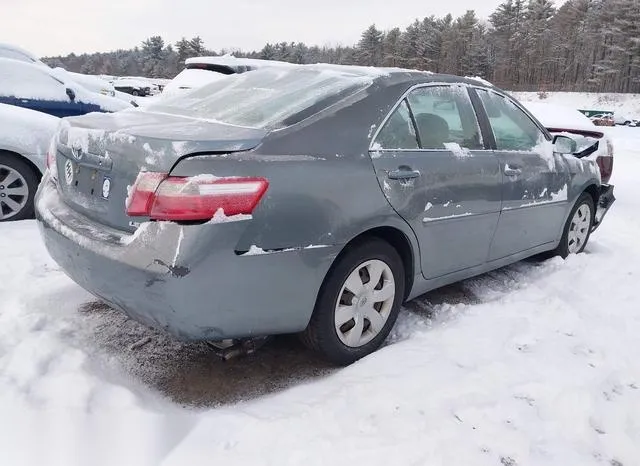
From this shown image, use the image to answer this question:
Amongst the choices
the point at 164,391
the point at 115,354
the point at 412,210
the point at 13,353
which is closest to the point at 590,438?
the point at 412,210

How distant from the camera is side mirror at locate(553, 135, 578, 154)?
14.3ft

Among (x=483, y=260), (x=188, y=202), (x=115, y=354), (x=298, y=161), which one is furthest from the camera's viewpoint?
(x=483, y=260)

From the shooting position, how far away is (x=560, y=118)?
26.1 ft

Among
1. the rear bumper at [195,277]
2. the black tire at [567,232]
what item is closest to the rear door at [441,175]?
the rear bumper at [195,277]

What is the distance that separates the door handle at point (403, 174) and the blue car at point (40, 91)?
604 centimetres

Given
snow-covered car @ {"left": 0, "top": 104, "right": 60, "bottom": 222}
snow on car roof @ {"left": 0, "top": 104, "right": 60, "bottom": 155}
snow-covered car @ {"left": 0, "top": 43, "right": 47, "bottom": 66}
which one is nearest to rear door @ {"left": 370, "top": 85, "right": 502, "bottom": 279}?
snow on car roof @ {"left": 0, "top": 104, "right": 60, "bottom": 155}

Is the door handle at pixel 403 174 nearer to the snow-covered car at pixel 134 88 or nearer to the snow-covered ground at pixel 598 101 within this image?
the snow-covered car at pixel 134 88

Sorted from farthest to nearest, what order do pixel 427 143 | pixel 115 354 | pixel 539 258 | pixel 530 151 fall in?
pixel 539 258 < pixel 530 151 < pixel 427 143 < pixel 115 354

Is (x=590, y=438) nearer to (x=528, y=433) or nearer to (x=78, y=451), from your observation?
(x=528, y=433)

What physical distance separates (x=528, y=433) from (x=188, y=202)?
1.67 m

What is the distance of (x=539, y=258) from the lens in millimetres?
4758

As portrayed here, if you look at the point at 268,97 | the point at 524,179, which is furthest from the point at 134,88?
the point at 268,97

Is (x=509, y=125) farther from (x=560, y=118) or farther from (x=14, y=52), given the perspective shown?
(x=14, y=52)

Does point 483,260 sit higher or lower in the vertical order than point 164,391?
higher
